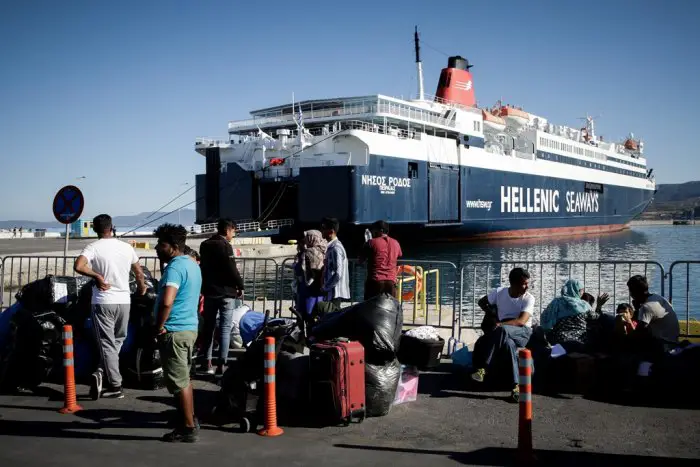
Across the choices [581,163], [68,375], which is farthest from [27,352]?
[581,163]

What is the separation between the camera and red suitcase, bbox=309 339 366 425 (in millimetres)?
4727

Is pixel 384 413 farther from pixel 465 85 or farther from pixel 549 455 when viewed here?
pixel 465 85

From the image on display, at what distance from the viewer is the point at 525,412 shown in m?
3.97

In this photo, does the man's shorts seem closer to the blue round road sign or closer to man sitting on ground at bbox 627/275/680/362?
man sitting on ground at bbox 627/275/680/362

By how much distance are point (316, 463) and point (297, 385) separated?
43.7 inches

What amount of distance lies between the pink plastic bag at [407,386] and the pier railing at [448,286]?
1.88 meters

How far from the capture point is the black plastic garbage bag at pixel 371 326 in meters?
5.21

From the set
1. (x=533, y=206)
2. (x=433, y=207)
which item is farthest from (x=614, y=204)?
(x=433, y=207)

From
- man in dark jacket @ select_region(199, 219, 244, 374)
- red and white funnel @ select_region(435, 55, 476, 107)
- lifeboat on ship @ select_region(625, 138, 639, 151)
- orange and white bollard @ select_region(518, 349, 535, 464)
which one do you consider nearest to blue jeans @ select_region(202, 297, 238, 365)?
man in dark jacket @ select_region(199, 219, 244, 374)

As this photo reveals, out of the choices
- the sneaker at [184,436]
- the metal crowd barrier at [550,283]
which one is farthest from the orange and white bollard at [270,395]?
the metal crowd barrier at [550,283]

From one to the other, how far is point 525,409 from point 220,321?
3.63 m

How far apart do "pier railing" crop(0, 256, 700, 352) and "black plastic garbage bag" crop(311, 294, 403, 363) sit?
176 cm

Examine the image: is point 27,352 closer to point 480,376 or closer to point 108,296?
point 108,296

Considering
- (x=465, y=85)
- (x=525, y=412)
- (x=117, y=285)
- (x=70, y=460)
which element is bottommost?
(x=70, y=460)
